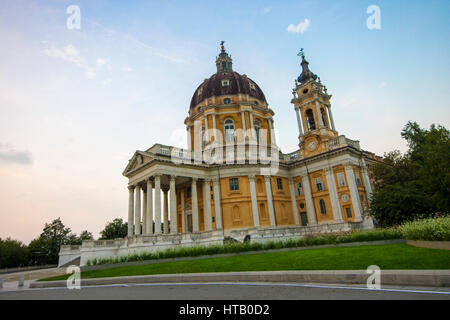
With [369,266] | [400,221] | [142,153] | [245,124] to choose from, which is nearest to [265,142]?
[245,124]

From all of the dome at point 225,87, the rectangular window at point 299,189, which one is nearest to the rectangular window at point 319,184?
the rectangular window at point 299,189

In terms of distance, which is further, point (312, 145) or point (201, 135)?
point (201, 135)

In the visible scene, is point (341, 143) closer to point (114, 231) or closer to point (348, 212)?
point (348, 212)

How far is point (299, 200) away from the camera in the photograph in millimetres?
39031

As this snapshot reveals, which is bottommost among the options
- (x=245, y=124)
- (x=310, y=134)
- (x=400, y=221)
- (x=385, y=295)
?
(x=385, y=295)

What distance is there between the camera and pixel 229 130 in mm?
43125

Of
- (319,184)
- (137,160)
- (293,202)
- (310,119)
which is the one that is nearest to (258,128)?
(310,119)

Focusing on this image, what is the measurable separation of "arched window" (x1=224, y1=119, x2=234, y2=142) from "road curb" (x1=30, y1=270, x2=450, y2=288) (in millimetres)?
30988

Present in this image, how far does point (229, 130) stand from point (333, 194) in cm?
1758

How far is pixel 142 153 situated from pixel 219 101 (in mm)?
16950

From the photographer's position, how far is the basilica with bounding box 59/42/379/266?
3092 centimetres

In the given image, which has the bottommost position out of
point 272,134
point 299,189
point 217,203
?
point 217,203
